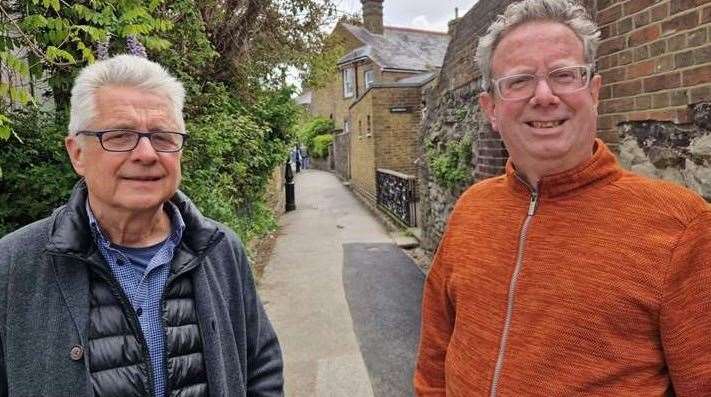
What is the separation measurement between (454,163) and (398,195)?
18.1ft

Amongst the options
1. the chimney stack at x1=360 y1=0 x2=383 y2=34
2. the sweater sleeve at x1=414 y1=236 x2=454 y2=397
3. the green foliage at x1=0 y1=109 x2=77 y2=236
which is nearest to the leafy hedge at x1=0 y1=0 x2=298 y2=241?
the green foliage at x1=0 y1=109 x2=77 y2=236

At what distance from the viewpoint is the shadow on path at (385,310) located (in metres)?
4.17

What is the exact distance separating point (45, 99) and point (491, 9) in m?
4.65

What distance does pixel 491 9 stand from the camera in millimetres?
4820

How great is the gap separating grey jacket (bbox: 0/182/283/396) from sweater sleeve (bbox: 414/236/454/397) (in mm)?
691

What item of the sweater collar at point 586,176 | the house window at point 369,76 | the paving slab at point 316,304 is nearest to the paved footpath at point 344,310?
the paving slab at point 316,304

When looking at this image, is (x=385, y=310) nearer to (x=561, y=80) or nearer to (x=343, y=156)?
(x=561, y=80)

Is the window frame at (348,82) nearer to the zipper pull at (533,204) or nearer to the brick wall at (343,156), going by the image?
the brick wall at (343,156)

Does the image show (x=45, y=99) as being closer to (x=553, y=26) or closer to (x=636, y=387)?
(x=553, y=26)

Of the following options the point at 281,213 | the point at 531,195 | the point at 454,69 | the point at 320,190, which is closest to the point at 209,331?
the point at 531,195

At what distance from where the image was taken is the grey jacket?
4.53 feet

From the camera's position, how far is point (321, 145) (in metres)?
33.4

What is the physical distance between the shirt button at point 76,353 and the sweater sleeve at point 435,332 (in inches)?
46.2

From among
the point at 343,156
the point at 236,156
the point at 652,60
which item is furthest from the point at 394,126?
the point at 652,60
